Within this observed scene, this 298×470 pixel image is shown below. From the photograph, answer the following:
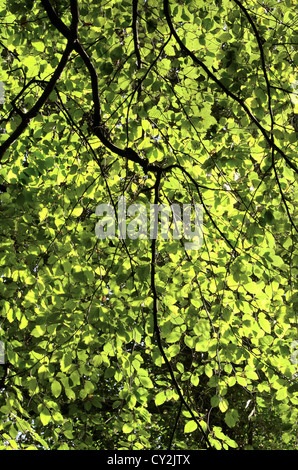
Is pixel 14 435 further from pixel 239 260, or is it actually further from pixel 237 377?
pixel 239 260

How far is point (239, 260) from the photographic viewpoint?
12.2 ft

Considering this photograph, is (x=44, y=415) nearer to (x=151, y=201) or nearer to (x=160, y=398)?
(x=160, y=398)

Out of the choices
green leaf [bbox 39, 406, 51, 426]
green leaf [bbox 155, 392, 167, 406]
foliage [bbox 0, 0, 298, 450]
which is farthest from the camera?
green leaf [bbox 155, 392, 167, 406]

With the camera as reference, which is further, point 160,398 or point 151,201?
point 151,201

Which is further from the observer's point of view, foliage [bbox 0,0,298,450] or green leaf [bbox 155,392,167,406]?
green leaf [bbox 155,392,167,406]

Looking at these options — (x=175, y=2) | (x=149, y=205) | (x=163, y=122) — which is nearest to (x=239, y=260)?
(x=149, y=205)

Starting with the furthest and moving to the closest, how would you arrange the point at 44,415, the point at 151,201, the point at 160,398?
the point at 151,201 < the point at 160,398 < the point at 44,415

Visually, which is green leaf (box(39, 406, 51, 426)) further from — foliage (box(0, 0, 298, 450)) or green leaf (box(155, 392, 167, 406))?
green leaf (box(155, 392, 167, 406))

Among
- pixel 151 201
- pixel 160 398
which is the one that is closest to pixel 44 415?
pixel 160 398

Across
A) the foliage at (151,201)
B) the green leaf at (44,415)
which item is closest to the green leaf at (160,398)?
the foliage at (151,201)

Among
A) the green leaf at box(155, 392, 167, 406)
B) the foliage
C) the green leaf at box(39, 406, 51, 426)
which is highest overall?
the foliage

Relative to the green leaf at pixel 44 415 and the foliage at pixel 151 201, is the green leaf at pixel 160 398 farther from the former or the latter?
the green leaf at pixel 44 415

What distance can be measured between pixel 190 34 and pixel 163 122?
72cm

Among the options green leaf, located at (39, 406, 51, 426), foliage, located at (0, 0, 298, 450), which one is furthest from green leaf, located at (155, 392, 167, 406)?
green leaf, located at (39, 406, 51, 426)
